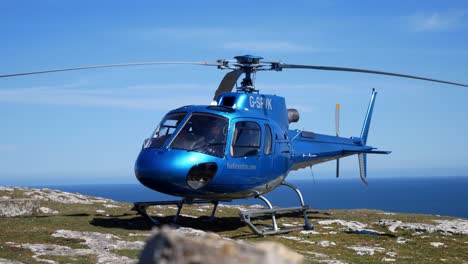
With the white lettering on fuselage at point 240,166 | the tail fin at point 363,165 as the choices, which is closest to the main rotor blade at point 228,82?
the white lettering on fuselage at point 240,166

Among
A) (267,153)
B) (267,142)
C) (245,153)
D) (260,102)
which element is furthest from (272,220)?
(260,102)

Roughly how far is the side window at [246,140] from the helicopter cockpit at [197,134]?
0.42 metres

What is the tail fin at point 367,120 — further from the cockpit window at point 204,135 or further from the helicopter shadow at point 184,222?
the cockpit window at point 204,135

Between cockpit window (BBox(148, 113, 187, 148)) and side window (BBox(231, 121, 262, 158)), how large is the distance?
4.69ft

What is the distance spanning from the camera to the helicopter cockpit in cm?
1448

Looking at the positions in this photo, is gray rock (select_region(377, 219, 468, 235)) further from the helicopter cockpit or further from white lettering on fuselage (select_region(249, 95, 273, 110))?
the helicopter cockpit

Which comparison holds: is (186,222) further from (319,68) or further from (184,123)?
(319,68)

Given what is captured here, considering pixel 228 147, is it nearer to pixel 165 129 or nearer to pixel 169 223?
pixel 165 129

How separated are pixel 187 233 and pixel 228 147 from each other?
2.75 m

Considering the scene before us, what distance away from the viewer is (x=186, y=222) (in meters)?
17.7

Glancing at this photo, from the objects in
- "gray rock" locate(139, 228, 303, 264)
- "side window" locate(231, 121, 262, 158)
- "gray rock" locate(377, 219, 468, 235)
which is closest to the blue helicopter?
"side window" locate(231, 121, 262, 158)

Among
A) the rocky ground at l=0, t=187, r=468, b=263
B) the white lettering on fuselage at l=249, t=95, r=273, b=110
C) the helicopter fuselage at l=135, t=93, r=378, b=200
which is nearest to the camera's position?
the rocky ground at l=0, t=187, r=468, b=263

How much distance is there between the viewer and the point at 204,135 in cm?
1465

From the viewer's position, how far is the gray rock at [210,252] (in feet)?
9.70
